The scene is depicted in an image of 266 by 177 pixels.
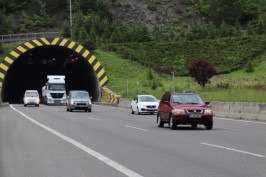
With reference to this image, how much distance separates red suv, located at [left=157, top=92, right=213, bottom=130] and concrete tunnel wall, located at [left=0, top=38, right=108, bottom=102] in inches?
1786

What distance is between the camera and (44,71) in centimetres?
9569

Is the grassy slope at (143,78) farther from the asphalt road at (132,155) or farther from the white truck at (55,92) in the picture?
the asphalt road at (132,155)

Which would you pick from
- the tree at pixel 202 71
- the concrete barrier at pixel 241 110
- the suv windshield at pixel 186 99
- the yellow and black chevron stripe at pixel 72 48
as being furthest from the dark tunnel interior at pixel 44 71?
the suv windshield at pixel 186 99

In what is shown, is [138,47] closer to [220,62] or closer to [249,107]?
[220,62]

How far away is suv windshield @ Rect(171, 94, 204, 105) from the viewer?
2500cm

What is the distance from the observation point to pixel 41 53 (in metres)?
84.6

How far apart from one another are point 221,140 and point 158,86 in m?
52.1

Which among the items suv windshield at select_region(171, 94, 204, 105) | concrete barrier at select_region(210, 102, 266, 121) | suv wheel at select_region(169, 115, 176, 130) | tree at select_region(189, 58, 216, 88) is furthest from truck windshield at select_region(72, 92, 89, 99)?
suv wheel at select_region(169, 115, 176, 130)

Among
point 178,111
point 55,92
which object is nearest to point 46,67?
point 55,92

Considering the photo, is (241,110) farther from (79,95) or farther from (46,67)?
(46,67)

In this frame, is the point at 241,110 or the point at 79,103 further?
the point at 79,103

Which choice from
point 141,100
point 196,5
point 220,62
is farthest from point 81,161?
point 196,5

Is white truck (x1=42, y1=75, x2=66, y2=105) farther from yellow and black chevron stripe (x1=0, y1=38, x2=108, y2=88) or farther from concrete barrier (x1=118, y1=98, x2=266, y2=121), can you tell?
concrete barrier (x1=118, y1=98, x2=266, y2=121)

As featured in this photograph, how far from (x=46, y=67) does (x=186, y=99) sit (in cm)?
7068
